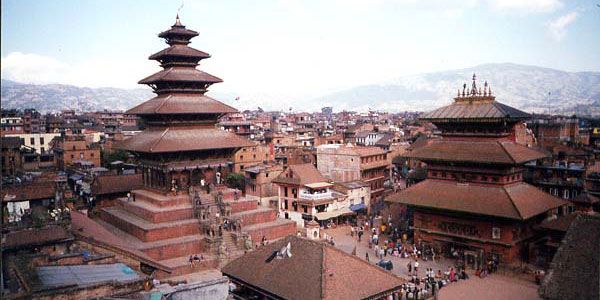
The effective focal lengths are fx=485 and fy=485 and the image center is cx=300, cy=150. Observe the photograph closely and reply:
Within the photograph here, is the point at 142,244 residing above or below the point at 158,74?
below

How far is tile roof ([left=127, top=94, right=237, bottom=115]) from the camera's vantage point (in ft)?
113

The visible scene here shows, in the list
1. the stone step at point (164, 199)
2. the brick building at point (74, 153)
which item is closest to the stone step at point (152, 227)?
the stone step at point (164, 199)

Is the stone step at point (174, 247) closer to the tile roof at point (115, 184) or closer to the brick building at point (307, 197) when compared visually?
the brick building at point (307, 197)

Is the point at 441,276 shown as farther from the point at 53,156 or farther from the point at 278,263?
the point at 53,156

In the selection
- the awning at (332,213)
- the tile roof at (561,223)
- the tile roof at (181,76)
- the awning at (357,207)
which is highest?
the tile roof at (181,76)

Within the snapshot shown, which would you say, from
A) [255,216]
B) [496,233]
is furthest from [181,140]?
[496,233]

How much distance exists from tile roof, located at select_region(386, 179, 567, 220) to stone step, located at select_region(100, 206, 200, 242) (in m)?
13.6

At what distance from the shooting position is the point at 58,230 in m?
25.9

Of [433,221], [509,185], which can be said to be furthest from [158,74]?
[509,185]

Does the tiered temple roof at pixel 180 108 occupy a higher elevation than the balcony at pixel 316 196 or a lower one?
higher

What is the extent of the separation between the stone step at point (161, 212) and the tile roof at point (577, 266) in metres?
22.2

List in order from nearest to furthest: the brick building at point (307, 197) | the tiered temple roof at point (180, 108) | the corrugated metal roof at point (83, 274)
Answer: the corrugated metal roof at point (83, 274)
the tiered temple roof at point (180, 108)
the brick building at point (307, 197)

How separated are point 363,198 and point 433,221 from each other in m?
16.9

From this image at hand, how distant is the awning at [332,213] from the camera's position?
4312 centimetres
